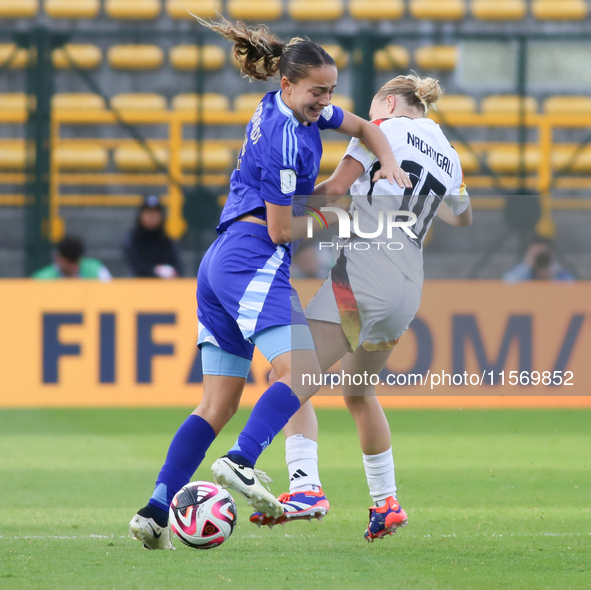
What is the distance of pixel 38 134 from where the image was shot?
918cm

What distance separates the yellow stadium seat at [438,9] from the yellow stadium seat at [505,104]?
1.77 meters

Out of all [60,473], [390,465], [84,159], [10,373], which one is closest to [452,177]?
[390,465]

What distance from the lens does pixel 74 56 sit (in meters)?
9.52

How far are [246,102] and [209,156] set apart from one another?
138 centimetres

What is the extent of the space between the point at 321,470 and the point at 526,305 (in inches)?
108

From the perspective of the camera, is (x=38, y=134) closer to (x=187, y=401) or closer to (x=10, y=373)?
(x=10, y=373)

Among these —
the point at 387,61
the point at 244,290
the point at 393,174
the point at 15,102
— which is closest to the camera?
the point at 244,290

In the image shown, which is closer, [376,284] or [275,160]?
[275,160]

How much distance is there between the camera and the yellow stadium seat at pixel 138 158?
390 inches

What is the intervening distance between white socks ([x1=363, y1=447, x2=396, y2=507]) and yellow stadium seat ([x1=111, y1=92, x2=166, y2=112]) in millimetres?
8122

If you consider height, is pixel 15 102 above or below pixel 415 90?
below

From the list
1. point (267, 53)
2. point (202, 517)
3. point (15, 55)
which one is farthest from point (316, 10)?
point (202, 517)

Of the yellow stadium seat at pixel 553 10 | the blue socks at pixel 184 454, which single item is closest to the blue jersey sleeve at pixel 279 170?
the blue socks at pixel 184 454

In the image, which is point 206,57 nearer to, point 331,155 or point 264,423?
point 331,155
